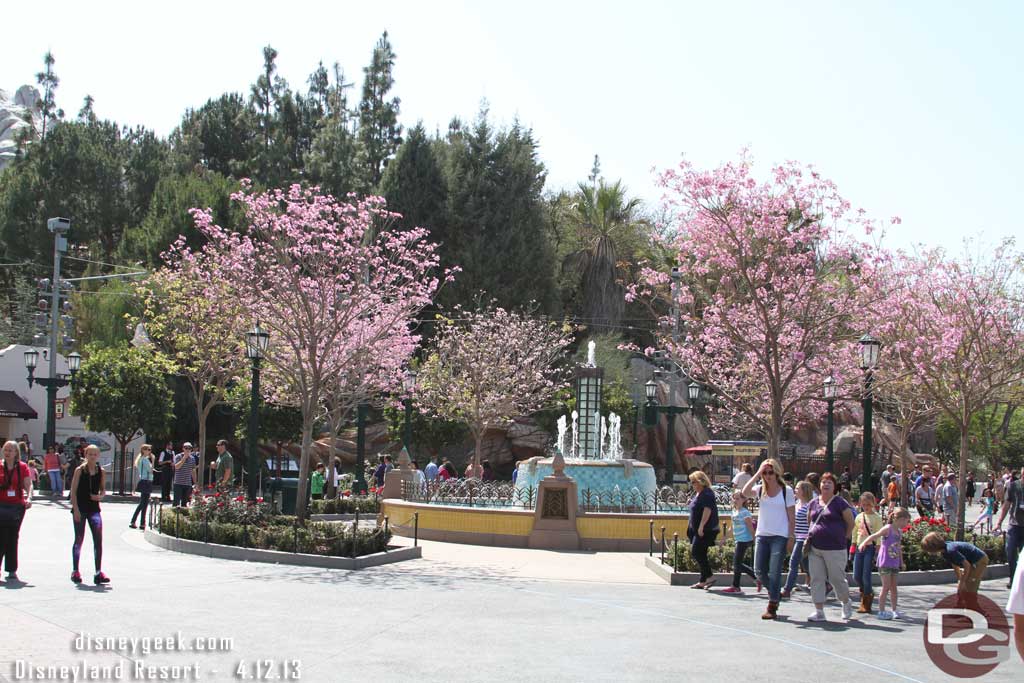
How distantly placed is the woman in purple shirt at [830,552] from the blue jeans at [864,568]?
888 mm

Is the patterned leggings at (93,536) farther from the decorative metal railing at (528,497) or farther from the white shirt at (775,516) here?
the decorative metal railing at (528,497)

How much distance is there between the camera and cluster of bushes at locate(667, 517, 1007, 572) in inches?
609

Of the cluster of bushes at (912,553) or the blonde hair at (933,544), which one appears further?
the cluster of bushes at (912,553)

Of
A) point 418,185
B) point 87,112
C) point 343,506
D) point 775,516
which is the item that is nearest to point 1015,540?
point 775,516

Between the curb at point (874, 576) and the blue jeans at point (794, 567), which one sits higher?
the blue jeans at point (794, 567)

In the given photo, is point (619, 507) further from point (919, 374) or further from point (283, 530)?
point (919, 374)

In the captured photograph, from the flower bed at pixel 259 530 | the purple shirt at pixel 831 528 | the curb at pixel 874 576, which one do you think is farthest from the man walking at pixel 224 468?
the purple shirt at pixel 831 528

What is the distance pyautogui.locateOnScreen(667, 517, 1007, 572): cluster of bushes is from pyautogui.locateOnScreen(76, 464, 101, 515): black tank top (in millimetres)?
7906

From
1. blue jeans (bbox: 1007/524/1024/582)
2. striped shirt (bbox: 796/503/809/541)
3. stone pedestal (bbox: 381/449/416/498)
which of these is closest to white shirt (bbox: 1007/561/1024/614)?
striped shirt (bbox: 796/503/809/541)

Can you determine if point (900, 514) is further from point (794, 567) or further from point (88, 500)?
A: point (88, 500)

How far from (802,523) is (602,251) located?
4131cm

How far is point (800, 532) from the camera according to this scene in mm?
13180

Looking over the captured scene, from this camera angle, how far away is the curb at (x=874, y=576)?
14969 mm

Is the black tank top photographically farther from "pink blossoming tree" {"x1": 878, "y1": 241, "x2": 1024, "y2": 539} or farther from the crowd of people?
"pink blossoming tree" {"x1": 878, "y1": 241, "x2": 1024, "y2": 539}
